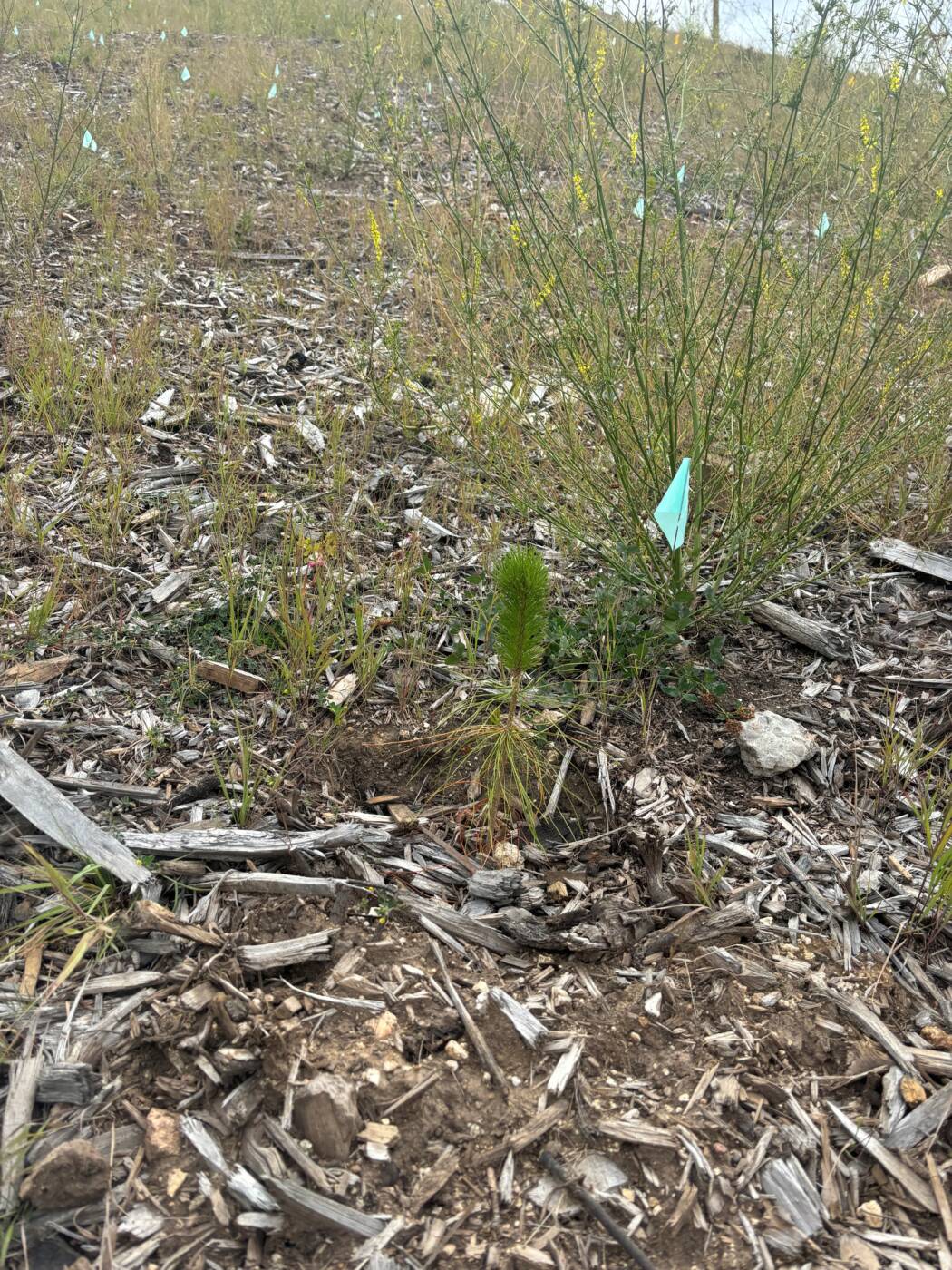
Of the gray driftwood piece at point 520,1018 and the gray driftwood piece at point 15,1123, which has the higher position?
the gray driftwood piece at point 520,1018

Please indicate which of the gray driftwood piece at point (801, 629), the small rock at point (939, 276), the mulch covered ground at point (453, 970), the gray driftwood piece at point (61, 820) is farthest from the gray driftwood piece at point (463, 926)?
the small rock at point (939, 276)

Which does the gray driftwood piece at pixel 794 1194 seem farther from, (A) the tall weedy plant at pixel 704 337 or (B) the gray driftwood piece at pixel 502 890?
(A) the tall weedy plant at pixel 704 337

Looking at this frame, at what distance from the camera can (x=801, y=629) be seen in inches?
122

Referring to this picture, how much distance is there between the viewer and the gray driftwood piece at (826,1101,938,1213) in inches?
66.2

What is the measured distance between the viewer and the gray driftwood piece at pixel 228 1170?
162 centimetres

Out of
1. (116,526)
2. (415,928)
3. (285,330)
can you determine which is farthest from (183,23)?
(415,928)

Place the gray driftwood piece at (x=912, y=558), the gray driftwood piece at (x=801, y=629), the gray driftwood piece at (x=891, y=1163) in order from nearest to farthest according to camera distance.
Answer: the gray driftwood piece at (x=891, y=1163) → the gray driftwood piece at (x=801, y=629) → the gray driftwood piece at (x=912, y=558)

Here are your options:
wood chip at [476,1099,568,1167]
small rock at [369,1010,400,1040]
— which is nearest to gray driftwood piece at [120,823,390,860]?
small rock at [369,1010,400,1040]

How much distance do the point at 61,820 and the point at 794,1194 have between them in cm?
170

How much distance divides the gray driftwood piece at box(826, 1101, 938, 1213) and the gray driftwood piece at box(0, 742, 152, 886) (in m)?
1.50

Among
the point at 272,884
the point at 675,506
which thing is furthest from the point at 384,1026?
the point at 675,506

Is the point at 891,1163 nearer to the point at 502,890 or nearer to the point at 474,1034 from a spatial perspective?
the point at 474,1034

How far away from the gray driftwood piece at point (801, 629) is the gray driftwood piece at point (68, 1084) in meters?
2.25

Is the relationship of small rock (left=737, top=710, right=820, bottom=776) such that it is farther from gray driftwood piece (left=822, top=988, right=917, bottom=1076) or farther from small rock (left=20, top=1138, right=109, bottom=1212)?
small rock (left=20, top=1138, right=109, bottom=1212)
